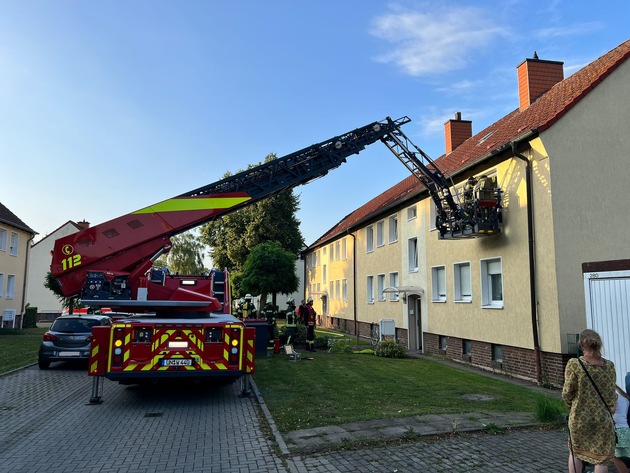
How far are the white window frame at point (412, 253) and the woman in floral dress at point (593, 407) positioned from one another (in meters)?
14.9

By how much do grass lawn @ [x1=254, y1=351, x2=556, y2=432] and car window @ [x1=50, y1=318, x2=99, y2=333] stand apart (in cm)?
485

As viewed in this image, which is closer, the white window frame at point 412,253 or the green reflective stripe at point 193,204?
the green reflective stripe at point 193,204

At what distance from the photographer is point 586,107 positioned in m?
11.7

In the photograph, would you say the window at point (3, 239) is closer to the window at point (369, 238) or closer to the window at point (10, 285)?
the window at point (10, 285)

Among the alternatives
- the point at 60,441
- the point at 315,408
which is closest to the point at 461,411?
the point at 315,408

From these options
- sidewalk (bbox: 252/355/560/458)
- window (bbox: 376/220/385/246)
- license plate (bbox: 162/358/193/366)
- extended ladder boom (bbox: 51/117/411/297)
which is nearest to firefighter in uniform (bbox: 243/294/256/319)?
extended ladder boom (bbox: 51/117/411/297)

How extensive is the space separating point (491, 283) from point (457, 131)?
12.3 m

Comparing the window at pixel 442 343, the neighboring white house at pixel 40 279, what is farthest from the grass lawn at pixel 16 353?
the neighboring white house at pixel 40 279

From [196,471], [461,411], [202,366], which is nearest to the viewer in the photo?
[196,471]

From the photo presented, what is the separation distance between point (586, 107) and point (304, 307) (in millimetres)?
11713

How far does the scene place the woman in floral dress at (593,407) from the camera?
4.09m

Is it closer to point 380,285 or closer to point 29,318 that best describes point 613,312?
point 380,285

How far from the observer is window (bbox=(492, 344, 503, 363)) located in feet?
42.9

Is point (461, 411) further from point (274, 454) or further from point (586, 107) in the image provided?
point (586, 107)
